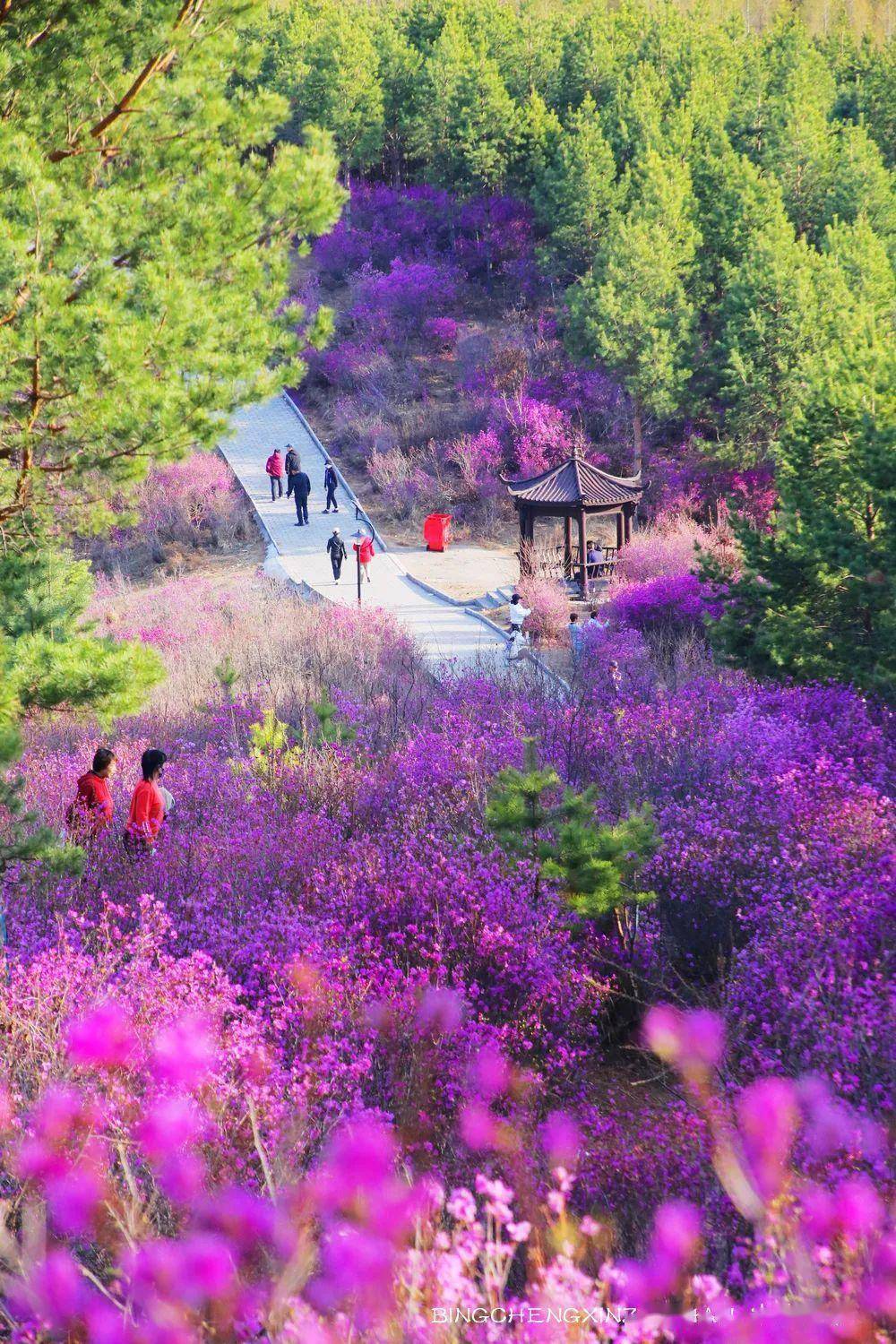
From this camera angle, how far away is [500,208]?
4256 centimetres

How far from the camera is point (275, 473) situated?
30.0m

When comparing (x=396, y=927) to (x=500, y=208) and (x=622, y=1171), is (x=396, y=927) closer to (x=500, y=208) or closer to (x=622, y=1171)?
(x=622, y=1171)

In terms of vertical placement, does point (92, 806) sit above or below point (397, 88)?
below

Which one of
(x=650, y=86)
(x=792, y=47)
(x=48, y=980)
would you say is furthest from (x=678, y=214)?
(x=48, y=980)

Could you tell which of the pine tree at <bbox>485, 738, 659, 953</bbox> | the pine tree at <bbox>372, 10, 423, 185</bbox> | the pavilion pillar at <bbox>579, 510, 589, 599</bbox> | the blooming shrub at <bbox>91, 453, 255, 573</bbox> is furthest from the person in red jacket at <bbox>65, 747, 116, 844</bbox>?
the pine tree at <bbox>372, 10, 423, 185</bbox>

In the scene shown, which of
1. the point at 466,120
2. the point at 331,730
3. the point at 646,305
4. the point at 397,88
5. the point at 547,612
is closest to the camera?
the point at 331,730

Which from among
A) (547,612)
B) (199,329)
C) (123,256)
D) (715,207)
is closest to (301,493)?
(547,612)

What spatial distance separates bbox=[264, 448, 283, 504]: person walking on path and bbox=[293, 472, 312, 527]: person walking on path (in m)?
2.16

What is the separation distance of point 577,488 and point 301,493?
849 cm

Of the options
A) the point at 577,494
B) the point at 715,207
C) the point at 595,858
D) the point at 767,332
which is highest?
the point at 715,207

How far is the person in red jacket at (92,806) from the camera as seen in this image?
7.71 m

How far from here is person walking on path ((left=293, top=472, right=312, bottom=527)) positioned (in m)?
27.3

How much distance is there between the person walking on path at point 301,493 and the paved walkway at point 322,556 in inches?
14.9

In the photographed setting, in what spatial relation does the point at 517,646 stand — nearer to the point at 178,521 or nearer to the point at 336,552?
the point at 336,552
